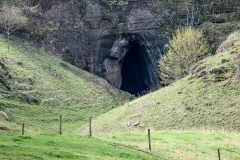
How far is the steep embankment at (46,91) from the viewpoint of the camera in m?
52.5

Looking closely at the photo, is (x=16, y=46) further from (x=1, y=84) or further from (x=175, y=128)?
(x=175, y=128)

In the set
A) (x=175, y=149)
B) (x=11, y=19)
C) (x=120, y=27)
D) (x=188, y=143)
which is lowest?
(x=175, y=149)

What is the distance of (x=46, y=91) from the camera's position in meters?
61.3

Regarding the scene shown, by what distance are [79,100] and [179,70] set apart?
1824 centimetres

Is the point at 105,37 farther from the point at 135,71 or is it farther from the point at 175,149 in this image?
the point at 175,149

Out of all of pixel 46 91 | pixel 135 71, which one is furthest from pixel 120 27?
pixel 46 91

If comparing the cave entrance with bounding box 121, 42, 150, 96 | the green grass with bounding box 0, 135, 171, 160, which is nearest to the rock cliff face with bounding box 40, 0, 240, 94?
the cave entrance with bounding box 121, 42, 150, 96

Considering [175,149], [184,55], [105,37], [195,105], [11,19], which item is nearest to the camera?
[175,149]

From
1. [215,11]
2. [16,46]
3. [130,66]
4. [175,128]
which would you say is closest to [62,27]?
[16,46]

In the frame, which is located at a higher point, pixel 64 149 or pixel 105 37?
pixel 105 37

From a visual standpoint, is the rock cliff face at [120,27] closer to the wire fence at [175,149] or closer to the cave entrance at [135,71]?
the cave entrance at [135,71]

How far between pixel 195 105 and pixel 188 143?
46.2 ft

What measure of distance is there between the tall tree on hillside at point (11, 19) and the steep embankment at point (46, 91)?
3087 millimetres

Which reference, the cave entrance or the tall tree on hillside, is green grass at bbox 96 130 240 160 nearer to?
the tall tree on hillside
